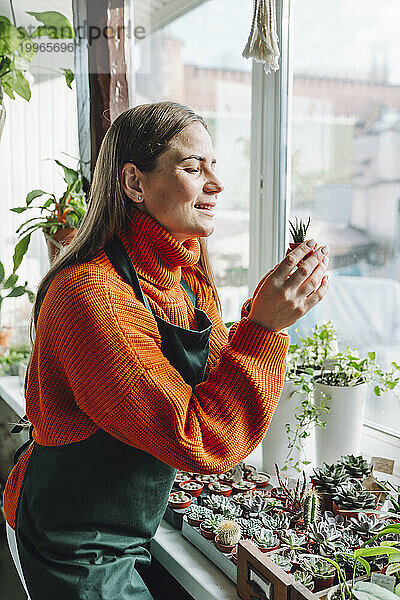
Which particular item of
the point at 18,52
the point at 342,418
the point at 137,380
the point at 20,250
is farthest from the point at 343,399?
the point at 18,52

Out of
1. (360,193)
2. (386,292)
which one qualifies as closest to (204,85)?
(360,193)

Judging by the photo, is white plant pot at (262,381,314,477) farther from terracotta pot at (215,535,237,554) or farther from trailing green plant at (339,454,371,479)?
terracotta pot at (215,535,237,554)

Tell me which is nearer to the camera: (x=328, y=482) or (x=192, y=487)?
(x=328, y=482)

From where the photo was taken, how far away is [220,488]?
1.44m

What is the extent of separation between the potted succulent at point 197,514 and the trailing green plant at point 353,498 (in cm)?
27

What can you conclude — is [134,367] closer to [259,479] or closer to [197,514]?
[197,514]

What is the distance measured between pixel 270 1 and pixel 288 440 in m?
0.99

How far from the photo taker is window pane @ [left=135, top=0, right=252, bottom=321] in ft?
6.89

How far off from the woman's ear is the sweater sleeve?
6.5 inches

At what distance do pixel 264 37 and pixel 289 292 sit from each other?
46 centimetres

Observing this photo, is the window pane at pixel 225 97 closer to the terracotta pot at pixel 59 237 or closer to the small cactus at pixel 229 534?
the terracotta pot at pixel 59 237

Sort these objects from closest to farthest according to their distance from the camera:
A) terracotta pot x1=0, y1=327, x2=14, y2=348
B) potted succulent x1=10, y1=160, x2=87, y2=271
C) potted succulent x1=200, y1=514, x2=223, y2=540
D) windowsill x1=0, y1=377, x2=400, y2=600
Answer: windowsill x1=0, y1=377, x2=400, y2=600, potted succulent x1=200, y1=514, x2=223, y2=540, potted succulent x1=10, y1=160, x2=87, y2=271, terracotta pot x1=0, y1=327, x2=14, y2=348

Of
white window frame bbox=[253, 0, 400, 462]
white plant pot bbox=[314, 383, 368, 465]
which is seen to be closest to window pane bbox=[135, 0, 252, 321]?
white window frame bbox=[253, 0, 400, 462]

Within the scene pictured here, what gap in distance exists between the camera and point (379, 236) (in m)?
1.62
